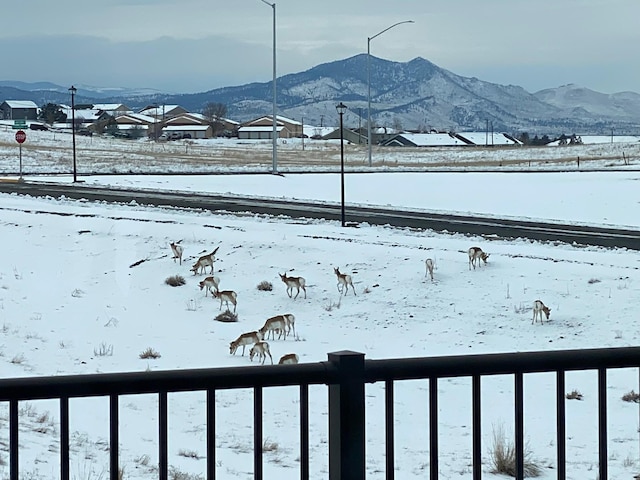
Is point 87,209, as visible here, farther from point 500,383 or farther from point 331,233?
point 500,383

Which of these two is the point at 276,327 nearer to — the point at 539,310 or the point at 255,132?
the point at 539,310

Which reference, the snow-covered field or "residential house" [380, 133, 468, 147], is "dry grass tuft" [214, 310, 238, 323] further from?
"residential house" [380, 133, 468, 147]

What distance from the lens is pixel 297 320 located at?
20.2 metres

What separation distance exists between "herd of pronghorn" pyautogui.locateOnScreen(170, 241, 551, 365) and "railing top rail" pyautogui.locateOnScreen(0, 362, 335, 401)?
9.52m

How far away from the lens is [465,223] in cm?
2908

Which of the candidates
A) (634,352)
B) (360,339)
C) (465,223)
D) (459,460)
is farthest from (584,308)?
(634,352)

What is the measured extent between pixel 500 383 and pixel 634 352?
→ 9974 millimetres

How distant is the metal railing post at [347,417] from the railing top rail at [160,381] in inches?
2.3

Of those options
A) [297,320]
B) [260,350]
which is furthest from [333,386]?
[297,320]

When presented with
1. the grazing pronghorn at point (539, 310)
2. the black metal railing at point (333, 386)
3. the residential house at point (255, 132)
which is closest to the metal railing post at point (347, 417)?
the black metal railing at point (333, 386)

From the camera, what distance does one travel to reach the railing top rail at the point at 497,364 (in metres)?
4.66

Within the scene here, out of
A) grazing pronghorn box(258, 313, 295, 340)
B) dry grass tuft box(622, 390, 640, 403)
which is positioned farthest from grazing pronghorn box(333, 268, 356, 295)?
dry grass tuft box(622, 390, 640, 403)

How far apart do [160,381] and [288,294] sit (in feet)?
56.3

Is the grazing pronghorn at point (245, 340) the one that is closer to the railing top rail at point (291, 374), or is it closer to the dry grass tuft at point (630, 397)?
the dry grass tuft at point (630, 397)
